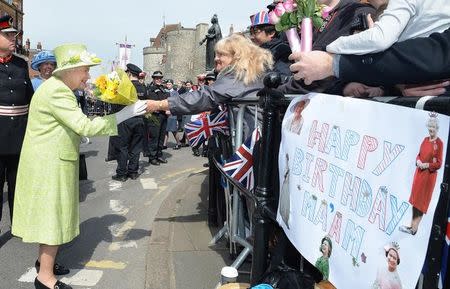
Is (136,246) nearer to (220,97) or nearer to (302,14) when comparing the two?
(220,97)

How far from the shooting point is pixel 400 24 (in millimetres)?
1591

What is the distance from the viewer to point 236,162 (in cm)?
298

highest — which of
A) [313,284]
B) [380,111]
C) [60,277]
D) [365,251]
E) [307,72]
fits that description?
[307,72]

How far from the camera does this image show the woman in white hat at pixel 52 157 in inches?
125

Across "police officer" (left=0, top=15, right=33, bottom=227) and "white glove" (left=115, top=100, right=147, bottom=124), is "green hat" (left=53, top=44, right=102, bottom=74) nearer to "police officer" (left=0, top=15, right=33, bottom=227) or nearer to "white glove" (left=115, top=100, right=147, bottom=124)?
"white glove" (left=115, top=100, right=147, bottom=124)

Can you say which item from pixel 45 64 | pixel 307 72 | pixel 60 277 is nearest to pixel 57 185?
pixel 60 277

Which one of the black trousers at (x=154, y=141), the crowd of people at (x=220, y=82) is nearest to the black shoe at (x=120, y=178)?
the black trousers at (x=154, y=141)

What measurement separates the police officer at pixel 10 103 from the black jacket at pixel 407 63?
143 inches

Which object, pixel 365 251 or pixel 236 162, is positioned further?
pixel 236 162

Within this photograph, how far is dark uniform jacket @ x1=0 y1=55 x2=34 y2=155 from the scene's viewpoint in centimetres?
423

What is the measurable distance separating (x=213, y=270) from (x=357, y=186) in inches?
90.5

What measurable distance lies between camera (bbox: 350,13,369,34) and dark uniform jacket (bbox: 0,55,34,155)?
3424mm

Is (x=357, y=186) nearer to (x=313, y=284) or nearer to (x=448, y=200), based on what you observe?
(x=448, y=200)

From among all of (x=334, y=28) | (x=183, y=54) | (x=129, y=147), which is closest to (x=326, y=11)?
(x=334, y=28)
